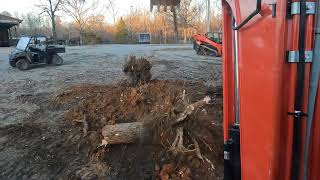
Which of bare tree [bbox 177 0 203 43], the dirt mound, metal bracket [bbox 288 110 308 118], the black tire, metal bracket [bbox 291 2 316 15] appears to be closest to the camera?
metal bracket [bbox 291 2 316 15]

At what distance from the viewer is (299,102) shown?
1.72 meters

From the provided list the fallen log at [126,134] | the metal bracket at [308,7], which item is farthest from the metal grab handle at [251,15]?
the fallen log at [126,134]

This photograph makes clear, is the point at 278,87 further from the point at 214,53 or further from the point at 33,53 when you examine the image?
the point at 214,53

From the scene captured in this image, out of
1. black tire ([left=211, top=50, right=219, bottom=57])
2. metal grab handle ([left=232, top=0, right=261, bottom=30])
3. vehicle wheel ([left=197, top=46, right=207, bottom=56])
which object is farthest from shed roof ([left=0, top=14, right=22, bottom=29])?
metal grab handle ([left=232, top=0, right=261, bottom=30])

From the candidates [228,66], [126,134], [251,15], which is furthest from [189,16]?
[251,15]

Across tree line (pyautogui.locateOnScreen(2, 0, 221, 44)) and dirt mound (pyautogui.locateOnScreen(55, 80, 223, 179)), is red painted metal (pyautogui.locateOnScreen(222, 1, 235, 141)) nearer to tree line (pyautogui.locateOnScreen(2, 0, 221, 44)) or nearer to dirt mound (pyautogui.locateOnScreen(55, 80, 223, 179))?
dirt mound (pyautogui.locateOnScreen(55, 80, 223, 179))

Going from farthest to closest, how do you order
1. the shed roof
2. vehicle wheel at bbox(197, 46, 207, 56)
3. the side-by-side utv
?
the shed roof
vehicle wheel at bbox(197, 46, 207, 56)
the side-by-side utv

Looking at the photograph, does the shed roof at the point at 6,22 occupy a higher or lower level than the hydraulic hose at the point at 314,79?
higher

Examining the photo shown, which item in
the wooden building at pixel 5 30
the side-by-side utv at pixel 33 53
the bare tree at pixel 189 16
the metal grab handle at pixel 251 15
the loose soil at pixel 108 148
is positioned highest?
the bare tree at pixel 189 16

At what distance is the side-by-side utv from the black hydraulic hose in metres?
17.5

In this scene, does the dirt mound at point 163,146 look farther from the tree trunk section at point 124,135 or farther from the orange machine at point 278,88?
the orange machine at point 278,88

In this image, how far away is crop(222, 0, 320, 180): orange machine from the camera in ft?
5.37

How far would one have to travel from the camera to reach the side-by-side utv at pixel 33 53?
1783 cm

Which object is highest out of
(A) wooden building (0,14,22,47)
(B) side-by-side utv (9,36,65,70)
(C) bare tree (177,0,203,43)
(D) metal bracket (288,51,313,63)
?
(C) bare tree (177,0,203,43)
